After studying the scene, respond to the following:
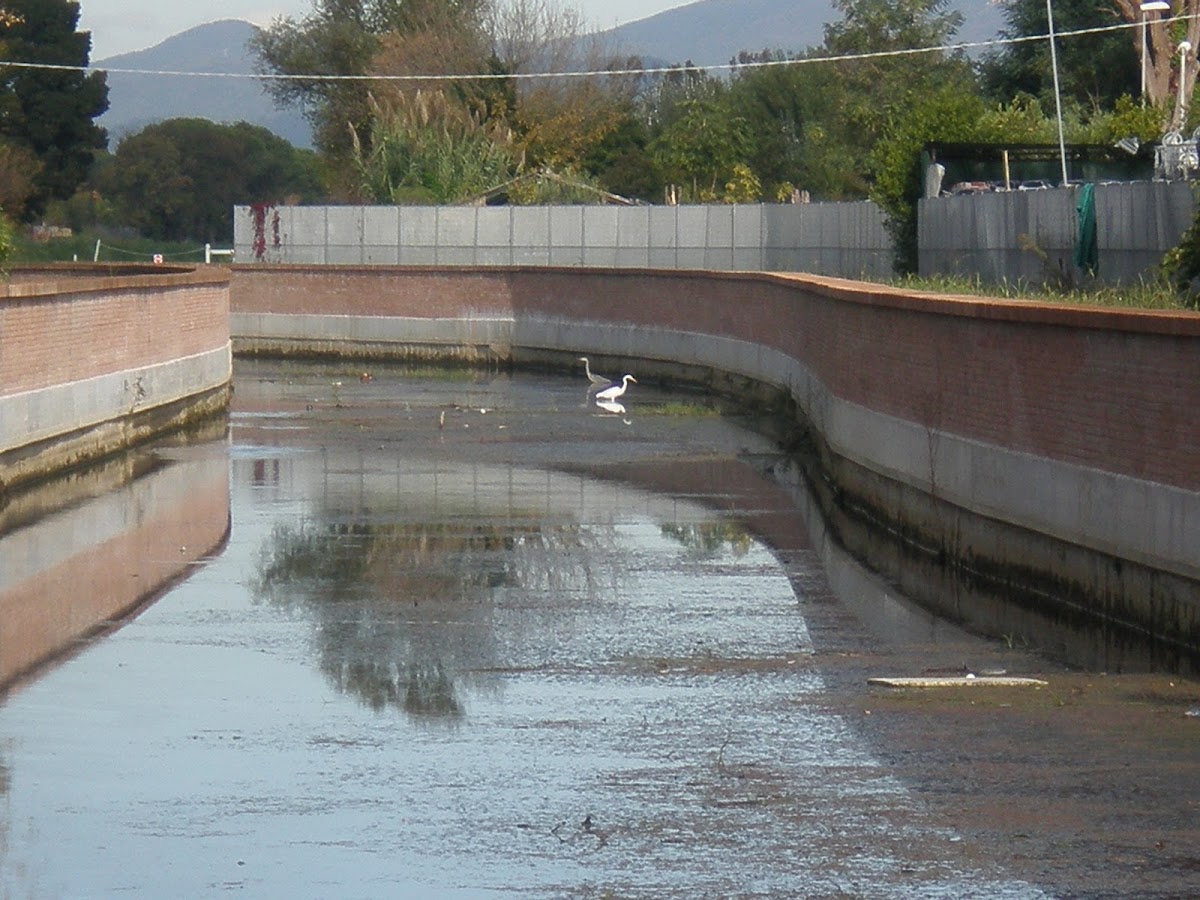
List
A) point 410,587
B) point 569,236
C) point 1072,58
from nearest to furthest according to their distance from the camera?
point 410,587
point 569,236
point 1072,58

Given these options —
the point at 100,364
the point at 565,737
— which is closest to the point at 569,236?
the point at 100,364

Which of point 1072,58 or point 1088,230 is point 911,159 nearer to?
point 1088,230

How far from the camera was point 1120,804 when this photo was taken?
8773 millimetres

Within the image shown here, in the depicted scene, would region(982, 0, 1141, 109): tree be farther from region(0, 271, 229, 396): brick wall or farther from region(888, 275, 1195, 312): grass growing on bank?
region(888, 275, 1195, 312): grass growing on bank

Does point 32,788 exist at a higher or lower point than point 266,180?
lower

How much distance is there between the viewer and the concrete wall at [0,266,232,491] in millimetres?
21094

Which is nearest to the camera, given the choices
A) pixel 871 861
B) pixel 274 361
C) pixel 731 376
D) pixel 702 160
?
pixel 871 861

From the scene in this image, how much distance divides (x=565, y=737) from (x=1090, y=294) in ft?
40.2

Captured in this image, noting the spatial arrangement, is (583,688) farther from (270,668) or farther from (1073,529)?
(1073,529)

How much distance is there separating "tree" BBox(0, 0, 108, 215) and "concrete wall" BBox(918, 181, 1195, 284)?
2684 inches

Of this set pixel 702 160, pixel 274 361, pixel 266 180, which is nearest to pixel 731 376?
pixel 274 361

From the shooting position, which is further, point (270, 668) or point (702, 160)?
point (702, 160)

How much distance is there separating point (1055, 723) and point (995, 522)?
547 centimetres

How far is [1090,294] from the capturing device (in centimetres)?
2095
